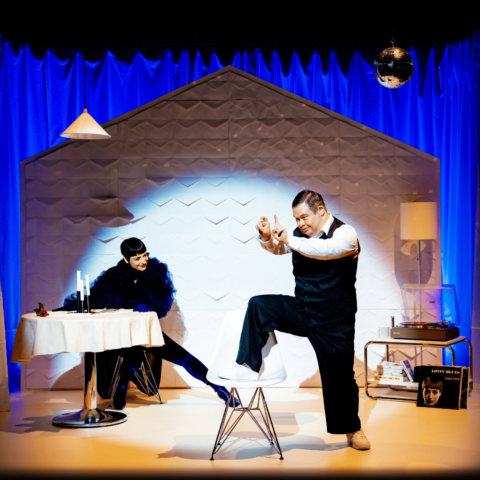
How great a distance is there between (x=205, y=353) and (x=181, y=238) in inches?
42.7

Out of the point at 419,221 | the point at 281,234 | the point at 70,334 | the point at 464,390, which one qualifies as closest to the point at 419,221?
the point at 419,221

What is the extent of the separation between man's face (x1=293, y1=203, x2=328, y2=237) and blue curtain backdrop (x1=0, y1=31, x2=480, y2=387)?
3.05 metres

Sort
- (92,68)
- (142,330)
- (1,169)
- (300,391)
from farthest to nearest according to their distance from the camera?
1. (92,68)
2. (1,169)
3. (300,391)
4. (142,330)

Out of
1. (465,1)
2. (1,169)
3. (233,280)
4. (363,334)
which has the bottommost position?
(363,334)

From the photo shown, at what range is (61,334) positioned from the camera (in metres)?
3.62

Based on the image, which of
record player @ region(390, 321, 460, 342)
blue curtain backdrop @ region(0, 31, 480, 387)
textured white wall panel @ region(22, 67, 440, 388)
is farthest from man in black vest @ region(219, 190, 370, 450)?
blue curtain backdrop @ region(0, 31, 480, 387)

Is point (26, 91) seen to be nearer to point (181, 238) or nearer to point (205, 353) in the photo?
point (181, 238)

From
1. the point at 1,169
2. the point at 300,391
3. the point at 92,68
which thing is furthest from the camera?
the point at 92,68

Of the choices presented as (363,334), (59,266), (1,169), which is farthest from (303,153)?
(1,169)

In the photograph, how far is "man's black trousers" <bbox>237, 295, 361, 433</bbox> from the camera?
3209mm

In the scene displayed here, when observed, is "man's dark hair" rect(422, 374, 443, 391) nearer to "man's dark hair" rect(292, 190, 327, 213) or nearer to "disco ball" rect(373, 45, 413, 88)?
"man's dark hair" rect(292, 190, 327, 213)

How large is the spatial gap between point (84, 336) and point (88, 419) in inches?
27.8

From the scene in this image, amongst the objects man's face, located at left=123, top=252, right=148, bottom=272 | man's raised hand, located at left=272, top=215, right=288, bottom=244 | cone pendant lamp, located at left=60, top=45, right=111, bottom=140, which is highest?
cone pendant lamp, located at left=60, top=45, right=111, bottom=140

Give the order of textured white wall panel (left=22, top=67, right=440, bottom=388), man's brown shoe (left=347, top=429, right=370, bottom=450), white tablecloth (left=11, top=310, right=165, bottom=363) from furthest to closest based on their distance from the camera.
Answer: textured white wall panel (left=22, top=67, right=440, bottom=388) → white tablecloth (left=11, top=310, right=165, bottom=363) → man's brown shoe (left=347, top=429, right=370, bottom=450)
